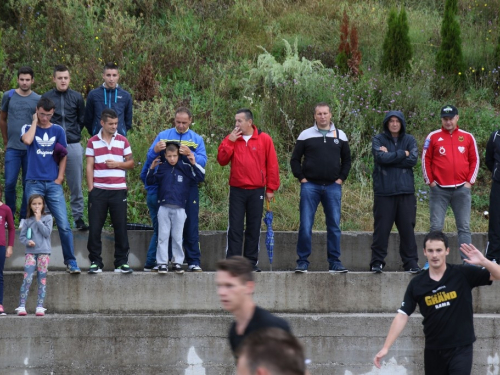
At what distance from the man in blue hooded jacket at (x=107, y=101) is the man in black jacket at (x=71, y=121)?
0.14m

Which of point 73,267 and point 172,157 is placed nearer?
point 73,267

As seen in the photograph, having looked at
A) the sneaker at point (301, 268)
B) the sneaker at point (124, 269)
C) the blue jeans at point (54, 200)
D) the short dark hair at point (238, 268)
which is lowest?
the sneaker at point (124, 269)

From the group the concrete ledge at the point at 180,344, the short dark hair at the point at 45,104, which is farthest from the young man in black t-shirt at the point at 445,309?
the short dark hair at the point at 45,104

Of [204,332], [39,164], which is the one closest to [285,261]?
[204,332]

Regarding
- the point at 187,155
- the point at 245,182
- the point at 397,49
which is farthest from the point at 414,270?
the point at 397,49

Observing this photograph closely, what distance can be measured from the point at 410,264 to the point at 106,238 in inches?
162

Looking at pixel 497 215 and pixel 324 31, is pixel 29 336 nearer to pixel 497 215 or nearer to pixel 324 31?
pixel 497 215

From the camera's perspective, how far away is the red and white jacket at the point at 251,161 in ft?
34.6

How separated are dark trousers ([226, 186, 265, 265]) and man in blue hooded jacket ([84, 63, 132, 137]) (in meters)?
Answer: 1.89

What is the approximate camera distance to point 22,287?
32.1ft

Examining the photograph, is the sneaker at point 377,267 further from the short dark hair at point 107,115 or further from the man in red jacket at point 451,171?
the short dark hair at point 107,115

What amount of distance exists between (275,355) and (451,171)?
7866 millimetres

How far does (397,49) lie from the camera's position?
16094 millimetres

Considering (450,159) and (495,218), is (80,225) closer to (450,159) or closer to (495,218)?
(450,159)
